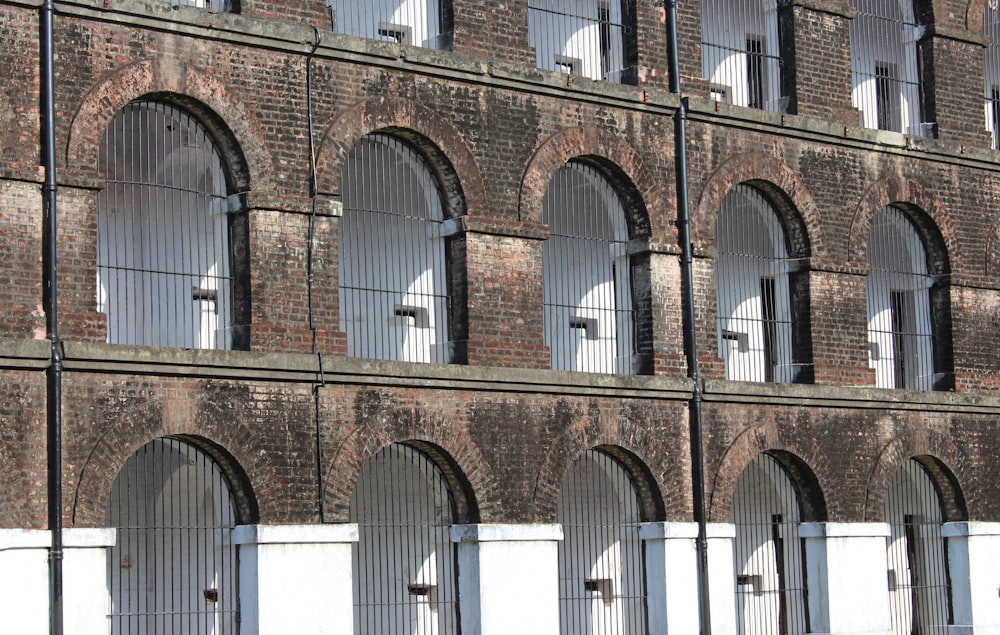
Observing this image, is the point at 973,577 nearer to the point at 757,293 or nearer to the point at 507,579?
the point at 757,293

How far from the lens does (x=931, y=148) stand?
27.3 meters

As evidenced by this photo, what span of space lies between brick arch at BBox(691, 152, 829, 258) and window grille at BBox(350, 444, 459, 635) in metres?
4.95

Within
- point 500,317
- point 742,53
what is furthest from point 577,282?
point 742,53

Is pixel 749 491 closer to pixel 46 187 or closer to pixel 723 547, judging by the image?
pixel 723 547

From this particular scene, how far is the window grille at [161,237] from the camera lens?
21703 mm

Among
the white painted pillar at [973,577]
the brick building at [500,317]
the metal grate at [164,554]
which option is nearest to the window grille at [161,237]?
the brick building at [500,317]

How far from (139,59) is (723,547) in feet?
31.6

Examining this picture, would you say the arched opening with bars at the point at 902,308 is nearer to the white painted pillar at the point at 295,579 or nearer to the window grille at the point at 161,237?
the window grille at the point at 161,237

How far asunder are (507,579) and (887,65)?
11561 mm

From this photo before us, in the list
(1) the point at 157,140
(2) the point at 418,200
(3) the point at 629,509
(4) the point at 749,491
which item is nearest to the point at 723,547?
(3) the point at 629,509

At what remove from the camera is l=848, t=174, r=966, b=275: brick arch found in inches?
1035

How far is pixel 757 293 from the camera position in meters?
27.4

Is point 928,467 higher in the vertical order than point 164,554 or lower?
higher

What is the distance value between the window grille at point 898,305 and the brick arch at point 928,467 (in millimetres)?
1174
